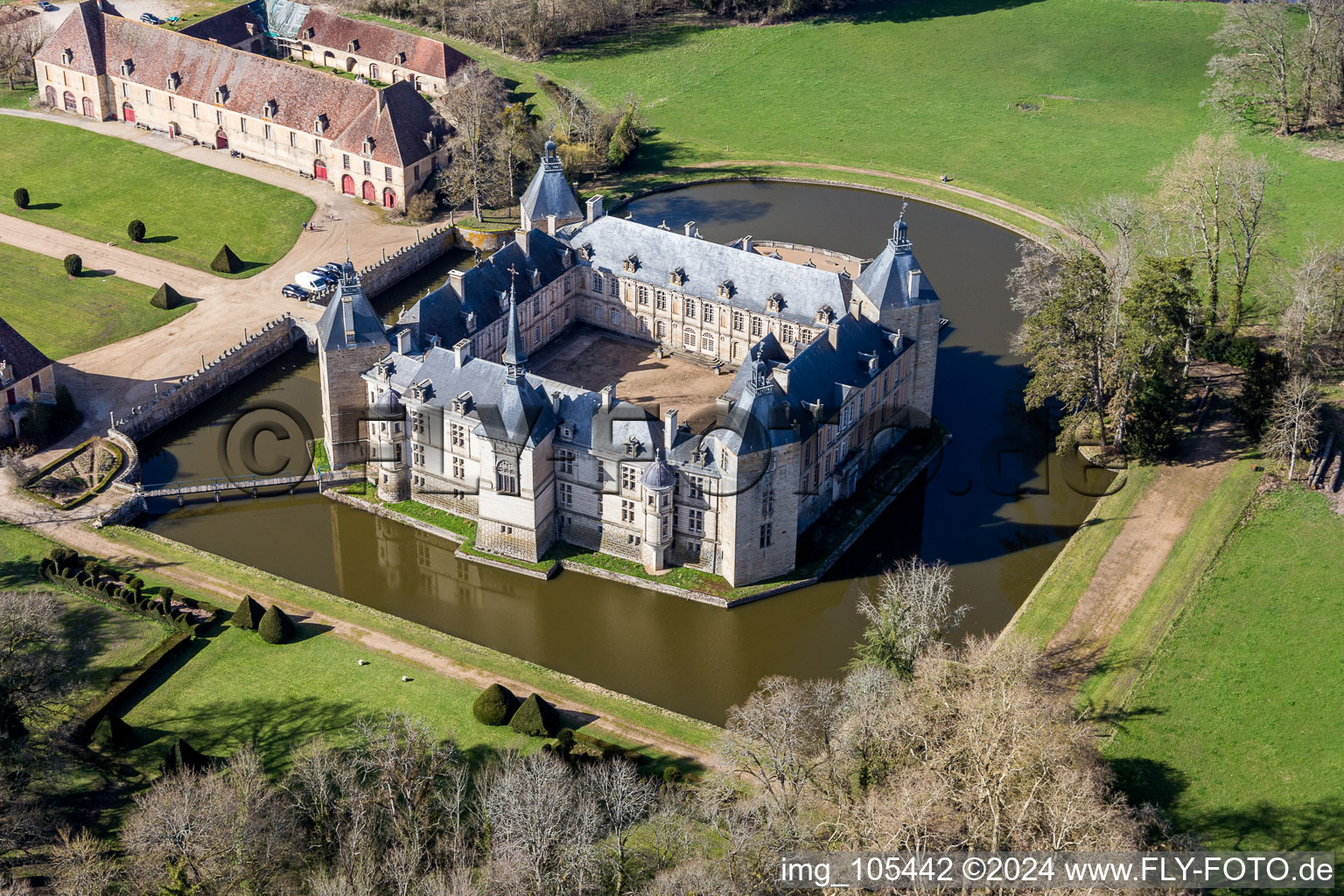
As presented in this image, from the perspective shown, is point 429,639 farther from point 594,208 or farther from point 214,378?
point 594,208

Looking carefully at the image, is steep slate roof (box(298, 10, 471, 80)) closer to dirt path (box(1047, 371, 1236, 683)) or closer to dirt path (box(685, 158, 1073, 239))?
dirt path (box(685, 158, 1073, 239))

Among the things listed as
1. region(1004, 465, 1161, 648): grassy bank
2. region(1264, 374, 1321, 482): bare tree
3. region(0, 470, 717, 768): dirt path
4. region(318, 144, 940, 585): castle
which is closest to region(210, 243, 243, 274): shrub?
region(318, 144, 940, 585): castle

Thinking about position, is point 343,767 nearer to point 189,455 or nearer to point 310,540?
point 310,540

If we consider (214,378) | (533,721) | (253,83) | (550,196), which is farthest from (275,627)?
(253,83)

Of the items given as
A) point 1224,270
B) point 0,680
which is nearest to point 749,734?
point 0,680

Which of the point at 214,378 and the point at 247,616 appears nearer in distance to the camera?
the point at 247,616
